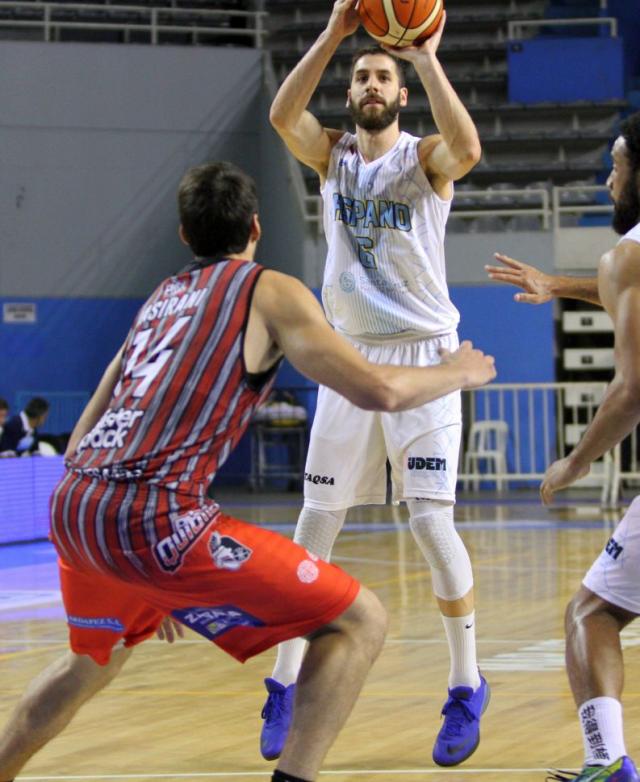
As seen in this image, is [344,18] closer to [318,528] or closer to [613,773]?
[318,528]

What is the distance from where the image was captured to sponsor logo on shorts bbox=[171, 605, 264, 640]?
130 inches

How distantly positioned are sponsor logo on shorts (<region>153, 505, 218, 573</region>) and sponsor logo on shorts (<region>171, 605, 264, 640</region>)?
5.8 inches

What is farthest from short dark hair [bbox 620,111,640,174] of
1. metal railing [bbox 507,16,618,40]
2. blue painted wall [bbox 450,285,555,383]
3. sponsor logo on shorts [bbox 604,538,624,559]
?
metal railing [bbox 507,16,618,40]

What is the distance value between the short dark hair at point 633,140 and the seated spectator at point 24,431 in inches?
394

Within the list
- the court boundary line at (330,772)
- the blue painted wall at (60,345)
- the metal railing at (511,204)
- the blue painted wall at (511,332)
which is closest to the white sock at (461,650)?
the court boundary line at (330,772)

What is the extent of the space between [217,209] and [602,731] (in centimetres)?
159

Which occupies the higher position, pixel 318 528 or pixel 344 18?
pixel 344 18

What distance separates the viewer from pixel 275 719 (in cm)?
462

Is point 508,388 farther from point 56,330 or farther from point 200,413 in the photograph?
point 200,413

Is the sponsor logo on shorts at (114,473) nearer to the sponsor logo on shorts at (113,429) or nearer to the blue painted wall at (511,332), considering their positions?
the sponsor logo on shorts at (113,429)

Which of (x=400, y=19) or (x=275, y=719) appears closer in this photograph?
(x=275, y=719)

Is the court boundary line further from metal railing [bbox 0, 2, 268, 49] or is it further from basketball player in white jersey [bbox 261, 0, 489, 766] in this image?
metal railing [bbox 0, 2, 268, 49]

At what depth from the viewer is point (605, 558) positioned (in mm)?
3674

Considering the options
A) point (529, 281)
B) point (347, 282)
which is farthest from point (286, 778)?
point (347, 282)
